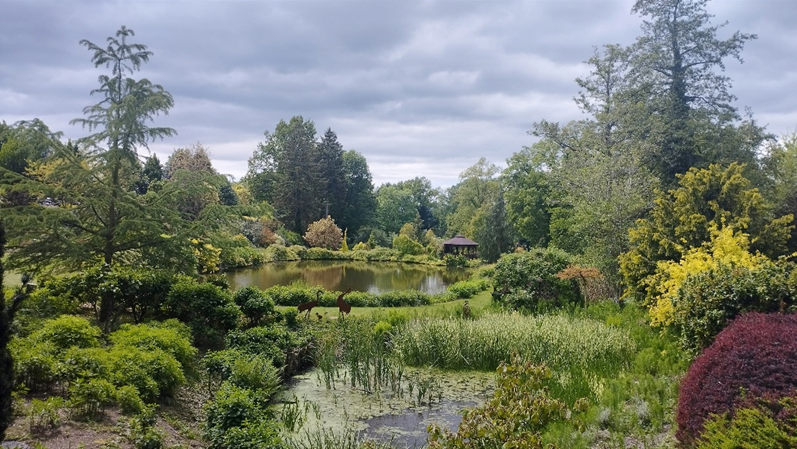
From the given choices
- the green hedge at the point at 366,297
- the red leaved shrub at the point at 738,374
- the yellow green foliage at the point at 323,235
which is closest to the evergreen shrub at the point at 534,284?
the green hedge at the point at 366,297

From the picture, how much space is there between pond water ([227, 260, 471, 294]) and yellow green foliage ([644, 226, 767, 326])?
10.6 m

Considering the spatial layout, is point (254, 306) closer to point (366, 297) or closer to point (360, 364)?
point (360, 364)

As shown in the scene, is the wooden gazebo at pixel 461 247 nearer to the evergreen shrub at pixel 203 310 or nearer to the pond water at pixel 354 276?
the pond water at pixel 354 276

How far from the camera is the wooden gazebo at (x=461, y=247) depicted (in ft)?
102

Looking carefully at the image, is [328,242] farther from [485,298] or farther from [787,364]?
[787,364]

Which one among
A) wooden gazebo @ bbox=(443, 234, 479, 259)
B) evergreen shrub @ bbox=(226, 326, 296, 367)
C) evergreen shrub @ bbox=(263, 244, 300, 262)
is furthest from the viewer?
wooden gazebo @ bbox=(443, 234, 479, 259)

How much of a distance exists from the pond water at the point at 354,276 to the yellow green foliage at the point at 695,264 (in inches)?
416

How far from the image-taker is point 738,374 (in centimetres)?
357

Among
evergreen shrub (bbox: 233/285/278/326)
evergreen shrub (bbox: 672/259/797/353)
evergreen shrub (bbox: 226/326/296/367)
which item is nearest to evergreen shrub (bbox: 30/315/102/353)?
evergreen shrub (bbox: 226/326/296/367)

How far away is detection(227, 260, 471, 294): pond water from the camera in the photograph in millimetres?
18766

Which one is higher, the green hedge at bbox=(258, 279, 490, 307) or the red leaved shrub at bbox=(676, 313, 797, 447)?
the red leaved shrub at bbox=(676, 313, 797, 447)

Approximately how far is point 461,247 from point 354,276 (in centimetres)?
1282

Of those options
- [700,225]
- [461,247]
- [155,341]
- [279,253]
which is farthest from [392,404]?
[461,247]

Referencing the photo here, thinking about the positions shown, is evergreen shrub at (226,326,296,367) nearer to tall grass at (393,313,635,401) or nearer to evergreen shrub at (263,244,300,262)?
tall grass at (393,313,635,401)
